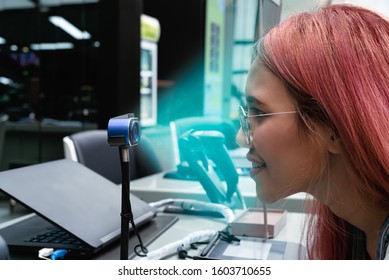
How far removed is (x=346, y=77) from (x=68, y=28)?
4.44 m

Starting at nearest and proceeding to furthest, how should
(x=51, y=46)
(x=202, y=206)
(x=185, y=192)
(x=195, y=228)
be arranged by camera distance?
(x=195, y=228)
(x=202, y=206)
(x=185, y=192)
(x=51, y=46)

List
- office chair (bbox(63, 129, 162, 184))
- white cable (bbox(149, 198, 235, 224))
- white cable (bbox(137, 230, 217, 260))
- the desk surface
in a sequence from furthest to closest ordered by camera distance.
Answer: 1. office chair (bbox(63, 129, 162, 184))
2. white cable (bbox(149, 198, 235, 224))
3. the desk surface
4. white cable (bbox(137, 230, 217, 260))

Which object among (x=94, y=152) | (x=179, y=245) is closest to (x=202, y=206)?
(x=179, y=245)

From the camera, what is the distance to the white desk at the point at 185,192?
1.16 metres

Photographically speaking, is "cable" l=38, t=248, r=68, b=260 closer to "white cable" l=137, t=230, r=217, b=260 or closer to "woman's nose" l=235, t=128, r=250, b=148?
"white cable" l=137, t=230, r=217, b=260

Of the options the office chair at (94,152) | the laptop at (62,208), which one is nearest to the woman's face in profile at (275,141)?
the laptop at (62,208)

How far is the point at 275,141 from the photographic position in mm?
641

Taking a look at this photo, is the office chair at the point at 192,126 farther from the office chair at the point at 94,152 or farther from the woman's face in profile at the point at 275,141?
the woman's face in profile at the point at 275,141

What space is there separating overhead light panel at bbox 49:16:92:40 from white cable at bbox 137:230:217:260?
13.2ft

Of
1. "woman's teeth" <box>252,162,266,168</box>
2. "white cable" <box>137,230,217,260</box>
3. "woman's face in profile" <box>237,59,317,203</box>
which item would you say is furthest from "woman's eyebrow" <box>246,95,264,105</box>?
"white cable" <box>137,230,217,260</box>

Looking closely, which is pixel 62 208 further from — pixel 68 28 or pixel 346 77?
pixel 68 28

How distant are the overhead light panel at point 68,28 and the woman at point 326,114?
415 centimetres

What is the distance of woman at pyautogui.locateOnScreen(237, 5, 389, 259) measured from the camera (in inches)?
22.0
